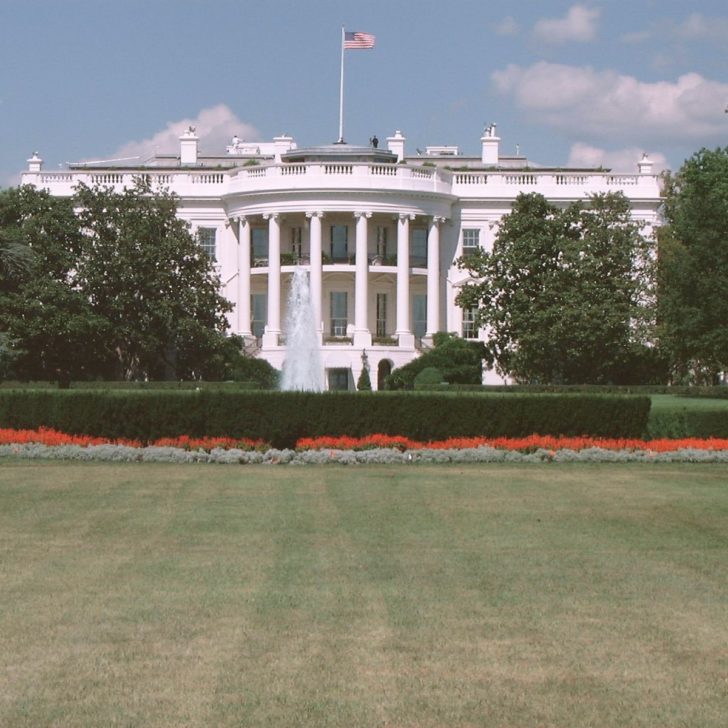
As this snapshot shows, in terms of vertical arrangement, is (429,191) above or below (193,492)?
above

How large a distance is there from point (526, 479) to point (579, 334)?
33063mm

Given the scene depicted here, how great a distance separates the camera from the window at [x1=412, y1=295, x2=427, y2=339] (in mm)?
67312

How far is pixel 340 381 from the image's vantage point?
205 feet

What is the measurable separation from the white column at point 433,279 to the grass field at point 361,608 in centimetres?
4637

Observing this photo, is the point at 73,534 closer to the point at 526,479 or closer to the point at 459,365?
the point at 526,479

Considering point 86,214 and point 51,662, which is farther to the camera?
point 86,214

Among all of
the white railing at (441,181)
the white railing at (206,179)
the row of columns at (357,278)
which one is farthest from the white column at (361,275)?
the white railing at (206,179)

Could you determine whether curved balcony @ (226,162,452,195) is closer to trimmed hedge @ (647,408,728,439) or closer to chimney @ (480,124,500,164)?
chimney @ (480,124,500,164)

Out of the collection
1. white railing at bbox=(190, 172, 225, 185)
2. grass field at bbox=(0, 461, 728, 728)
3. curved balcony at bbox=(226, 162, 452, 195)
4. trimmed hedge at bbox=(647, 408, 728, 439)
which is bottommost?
grass field at bbox=(0, 461, 728, 728)

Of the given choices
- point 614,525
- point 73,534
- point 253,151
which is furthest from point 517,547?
point 253,151

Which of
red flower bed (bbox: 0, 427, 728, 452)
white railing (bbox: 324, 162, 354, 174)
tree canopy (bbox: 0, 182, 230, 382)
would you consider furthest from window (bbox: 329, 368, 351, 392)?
red flower bed (bbox: 0, 427, 728, 452)

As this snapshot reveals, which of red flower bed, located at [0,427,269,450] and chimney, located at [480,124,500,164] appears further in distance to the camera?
chimney, located at [480,124,500,164]

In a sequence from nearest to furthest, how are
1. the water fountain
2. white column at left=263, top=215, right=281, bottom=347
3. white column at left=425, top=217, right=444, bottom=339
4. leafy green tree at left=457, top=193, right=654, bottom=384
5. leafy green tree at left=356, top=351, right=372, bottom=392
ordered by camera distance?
the water fountain → leafy green tree at left=457, top=193, right=654, bottom=384 → leafy green tree at left=356, top=351, right=372, bottom=392 → white column at left=263, top=215, right=281, bottom=347 → white column at left=425, top=217, right=444, bottom=339

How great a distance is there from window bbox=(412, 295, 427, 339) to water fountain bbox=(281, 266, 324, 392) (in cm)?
637
